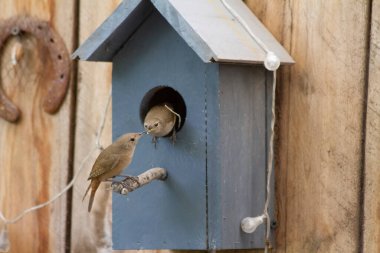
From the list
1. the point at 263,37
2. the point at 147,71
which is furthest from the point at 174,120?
the point at 263,37

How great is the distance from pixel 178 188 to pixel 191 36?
1.64 feet

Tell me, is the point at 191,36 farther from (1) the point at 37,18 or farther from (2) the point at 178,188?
(1) the point at 37,18

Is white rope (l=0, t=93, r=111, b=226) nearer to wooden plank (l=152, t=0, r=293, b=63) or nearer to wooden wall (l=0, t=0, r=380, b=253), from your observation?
wooden wall (l=0, t=0, r=380, b=253)

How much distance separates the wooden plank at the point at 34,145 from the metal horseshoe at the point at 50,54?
23 millimetres

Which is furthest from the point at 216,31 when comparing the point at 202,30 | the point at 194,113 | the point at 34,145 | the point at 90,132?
the point at 34,145

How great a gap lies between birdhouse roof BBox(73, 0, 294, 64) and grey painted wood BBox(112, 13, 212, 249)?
7 cm

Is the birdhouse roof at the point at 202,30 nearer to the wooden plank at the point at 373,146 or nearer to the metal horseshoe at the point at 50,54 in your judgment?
the wooden plank at the point at 373,146

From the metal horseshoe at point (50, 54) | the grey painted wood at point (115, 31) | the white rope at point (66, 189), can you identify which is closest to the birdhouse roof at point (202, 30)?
the grey painted wood at point (115, 31)

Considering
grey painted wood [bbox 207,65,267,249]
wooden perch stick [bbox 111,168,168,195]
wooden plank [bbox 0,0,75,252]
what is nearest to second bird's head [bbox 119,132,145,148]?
wooden perch stick [bbox 111,168,168,195]

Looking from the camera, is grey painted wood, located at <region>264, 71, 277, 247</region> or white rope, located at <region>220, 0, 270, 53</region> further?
grey painted wood, located at <region>264, 71, 277, 247</region>

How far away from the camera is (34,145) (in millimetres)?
3820

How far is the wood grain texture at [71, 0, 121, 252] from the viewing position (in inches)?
144

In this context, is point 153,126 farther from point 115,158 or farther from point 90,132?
point 90,132

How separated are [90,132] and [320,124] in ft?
3.08
